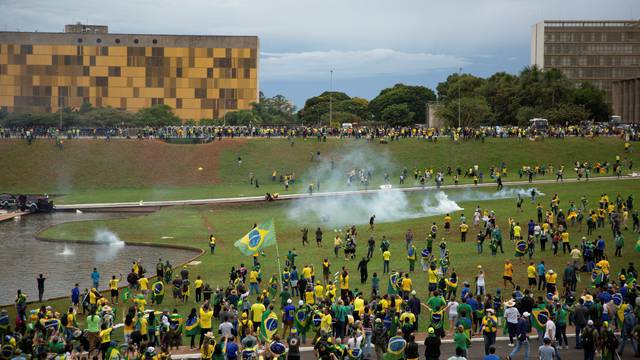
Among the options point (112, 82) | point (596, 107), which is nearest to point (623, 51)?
point (596, 107)

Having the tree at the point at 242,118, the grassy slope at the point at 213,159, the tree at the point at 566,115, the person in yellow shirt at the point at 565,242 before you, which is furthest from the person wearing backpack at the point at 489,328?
the tree at the point at 242,118

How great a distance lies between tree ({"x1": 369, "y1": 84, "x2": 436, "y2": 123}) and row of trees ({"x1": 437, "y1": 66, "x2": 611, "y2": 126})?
39.1 m

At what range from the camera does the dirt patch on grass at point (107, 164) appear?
240 feet

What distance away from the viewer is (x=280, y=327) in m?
24.7

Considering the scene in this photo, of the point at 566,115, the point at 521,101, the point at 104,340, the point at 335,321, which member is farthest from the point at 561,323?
the point at 521,101

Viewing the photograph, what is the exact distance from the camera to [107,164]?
77438 mm

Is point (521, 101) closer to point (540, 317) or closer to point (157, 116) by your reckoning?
point (157, 116)

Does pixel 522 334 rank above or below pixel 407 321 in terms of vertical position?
below

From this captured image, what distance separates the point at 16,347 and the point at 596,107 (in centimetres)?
12013

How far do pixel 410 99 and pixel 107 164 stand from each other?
10354 centimetres

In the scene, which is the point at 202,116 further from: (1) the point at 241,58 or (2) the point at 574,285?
(2) the point at 574,285

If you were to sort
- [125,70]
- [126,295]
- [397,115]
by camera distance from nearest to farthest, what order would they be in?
[126,295] < [125,70] < [397,115]

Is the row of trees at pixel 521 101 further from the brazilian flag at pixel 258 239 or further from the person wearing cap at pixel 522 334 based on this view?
the person wearing cap at pixel 522 334

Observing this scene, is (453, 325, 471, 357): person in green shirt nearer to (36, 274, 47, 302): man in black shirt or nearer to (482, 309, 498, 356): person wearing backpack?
(482, 309, 498, 356): person wearing backpack
